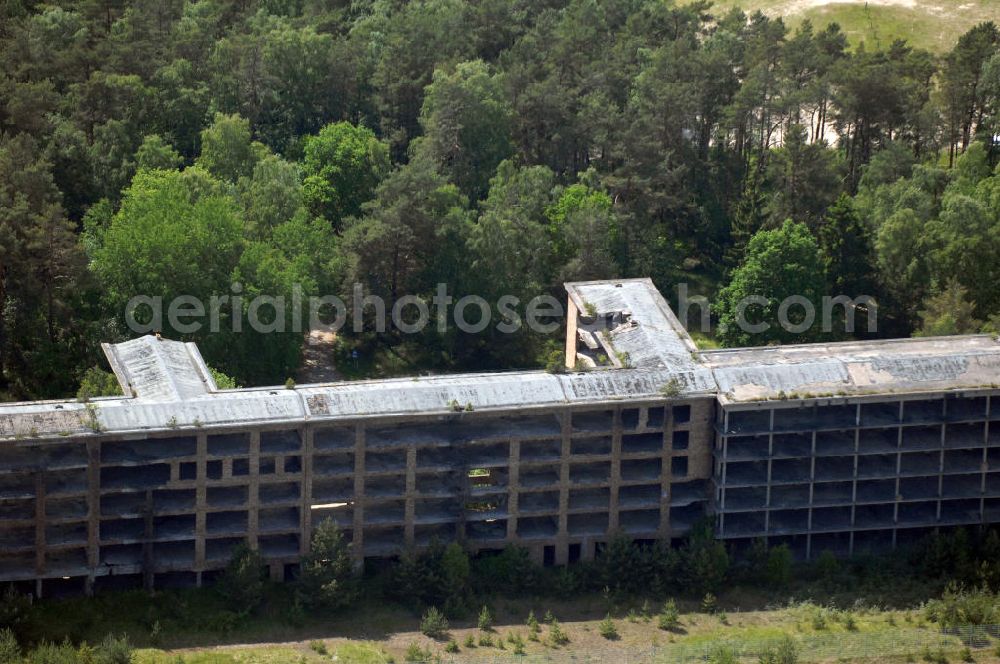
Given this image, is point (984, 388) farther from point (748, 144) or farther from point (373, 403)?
point (748, 144)

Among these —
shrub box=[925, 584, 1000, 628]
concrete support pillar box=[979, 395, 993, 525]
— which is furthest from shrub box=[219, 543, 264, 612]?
concrete support pillar box=[979, 395, 993, 525]

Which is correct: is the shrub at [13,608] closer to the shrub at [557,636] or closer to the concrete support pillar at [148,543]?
the concrete support pillar at [148,543]

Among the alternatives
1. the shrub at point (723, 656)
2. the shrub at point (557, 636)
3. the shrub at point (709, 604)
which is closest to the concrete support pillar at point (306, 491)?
the shrub at point (557, 636)

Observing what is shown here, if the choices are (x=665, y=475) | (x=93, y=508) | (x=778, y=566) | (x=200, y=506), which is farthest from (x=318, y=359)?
(x=778, y=566)

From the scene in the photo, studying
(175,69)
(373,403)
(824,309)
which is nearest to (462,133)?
(175,69)

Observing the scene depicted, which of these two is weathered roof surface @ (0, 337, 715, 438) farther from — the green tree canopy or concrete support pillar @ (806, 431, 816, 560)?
the green tree canopy

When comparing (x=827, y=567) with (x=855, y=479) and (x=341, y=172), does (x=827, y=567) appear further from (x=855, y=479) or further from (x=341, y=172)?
(x=341, y=172)

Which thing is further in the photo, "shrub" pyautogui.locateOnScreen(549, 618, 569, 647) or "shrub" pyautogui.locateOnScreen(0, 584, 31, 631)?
"shrub" pyautogui.locateOnScreen(549, 618, 569, 647)
